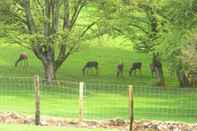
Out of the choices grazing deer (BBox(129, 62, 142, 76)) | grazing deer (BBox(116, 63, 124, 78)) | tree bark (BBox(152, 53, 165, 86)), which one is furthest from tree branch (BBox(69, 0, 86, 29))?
grazing deer (BBox(129, 62, 142, 76))

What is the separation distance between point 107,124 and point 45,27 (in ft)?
66.4

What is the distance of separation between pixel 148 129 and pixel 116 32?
2608cm

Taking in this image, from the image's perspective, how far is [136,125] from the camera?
23281 millimetres

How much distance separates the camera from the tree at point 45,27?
42.4 m

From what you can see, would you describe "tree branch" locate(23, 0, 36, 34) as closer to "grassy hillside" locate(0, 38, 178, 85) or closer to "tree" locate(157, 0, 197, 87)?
"grassy hillside" locate(0, 38, 178, 85)

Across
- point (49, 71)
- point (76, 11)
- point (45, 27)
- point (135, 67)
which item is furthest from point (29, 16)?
point (135, 67)

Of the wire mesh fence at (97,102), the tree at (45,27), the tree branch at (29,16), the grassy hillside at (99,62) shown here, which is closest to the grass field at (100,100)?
the wire mesh fence at (97,102)

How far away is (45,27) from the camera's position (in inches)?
1702

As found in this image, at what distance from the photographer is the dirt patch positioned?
907 inches

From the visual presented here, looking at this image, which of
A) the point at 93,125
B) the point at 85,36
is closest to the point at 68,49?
the point at 85,36

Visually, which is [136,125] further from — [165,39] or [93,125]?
[165,39]

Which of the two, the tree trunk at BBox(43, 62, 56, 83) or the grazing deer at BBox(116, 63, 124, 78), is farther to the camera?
the grazing deer at BBox(116, 63, 124, 78)

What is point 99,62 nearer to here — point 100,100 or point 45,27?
point 45,27

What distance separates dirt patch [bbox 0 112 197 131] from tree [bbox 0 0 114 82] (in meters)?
17.9
